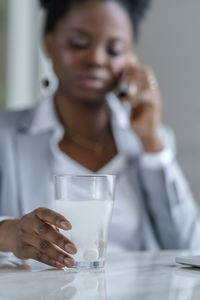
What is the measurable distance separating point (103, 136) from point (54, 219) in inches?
41.8

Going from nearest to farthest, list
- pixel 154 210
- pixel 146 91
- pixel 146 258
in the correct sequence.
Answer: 1. pixel 146 258
2. pixel 154 210
3. pixel 146 91

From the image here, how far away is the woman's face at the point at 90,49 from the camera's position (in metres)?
1.61

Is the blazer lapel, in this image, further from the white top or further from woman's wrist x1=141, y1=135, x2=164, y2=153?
woman's wrist x1=141, y1=135, x2=164, y2=153

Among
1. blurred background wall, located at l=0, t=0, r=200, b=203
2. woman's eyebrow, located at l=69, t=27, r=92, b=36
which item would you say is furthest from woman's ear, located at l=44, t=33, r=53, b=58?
blurred background wall, located at l=0, t=0, r=200, b=203

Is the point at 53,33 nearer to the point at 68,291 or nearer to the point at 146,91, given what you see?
the point at 146,91

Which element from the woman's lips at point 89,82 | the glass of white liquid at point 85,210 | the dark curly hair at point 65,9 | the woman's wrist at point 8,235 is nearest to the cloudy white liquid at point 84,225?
the glass of white liquid at point 85,210

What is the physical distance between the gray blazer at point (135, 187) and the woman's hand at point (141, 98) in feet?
0.36

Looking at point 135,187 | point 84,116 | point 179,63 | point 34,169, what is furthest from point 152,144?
point 179,63

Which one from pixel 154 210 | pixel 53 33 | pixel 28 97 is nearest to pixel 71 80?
pixel 53 33

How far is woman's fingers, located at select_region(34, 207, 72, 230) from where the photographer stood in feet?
2.25

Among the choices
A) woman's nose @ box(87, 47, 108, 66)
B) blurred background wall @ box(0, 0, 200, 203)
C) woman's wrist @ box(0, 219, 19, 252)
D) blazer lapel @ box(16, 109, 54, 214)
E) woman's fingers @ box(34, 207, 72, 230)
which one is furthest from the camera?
blurred background wall @ box(0, 0, 200, 203)

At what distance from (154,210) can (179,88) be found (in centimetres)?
82

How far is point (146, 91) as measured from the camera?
1714 millimetres

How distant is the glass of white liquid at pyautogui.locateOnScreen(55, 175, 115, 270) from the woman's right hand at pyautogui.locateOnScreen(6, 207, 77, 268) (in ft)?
0.05
